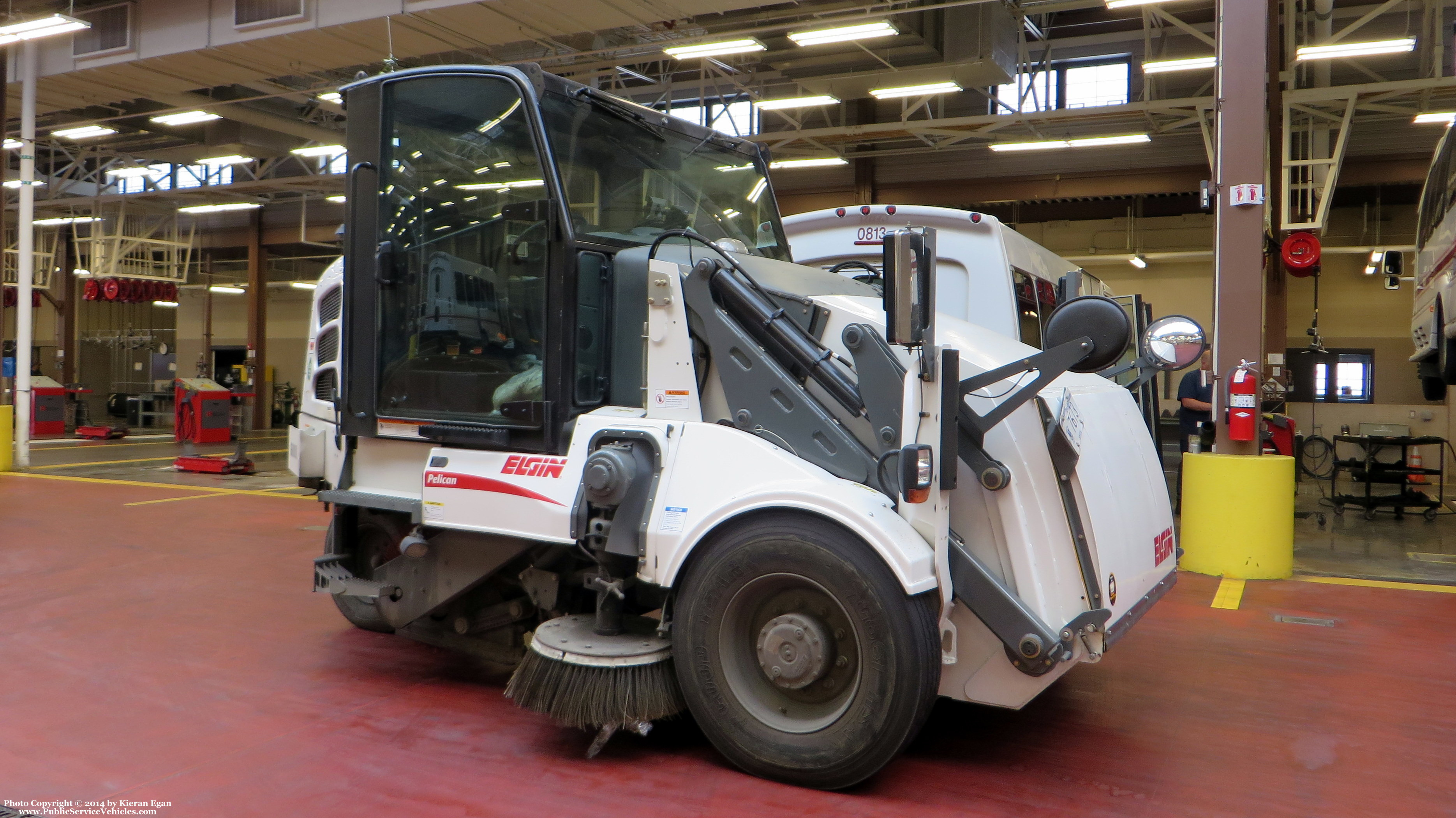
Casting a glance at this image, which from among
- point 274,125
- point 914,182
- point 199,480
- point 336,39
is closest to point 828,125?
point 914,182

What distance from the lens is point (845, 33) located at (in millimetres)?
10461

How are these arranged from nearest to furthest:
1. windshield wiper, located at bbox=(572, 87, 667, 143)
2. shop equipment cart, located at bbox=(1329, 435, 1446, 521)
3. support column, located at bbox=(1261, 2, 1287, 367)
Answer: windshield wiper, located at bbox=(572, 87, 667, 143), shop equipment cart, located at bbox=(1329, 435, 1446, 521), support column, located at bbox=(1261, 2, 1287, 367)

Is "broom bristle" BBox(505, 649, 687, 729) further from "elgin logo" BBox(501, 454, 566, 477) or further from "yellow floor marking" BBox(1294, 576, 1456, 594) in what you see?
"yellow floor marking" BBox(1294, 576, 1456, 594)

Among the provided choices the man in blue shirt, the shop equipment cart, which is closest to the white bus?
the shop equipment cart

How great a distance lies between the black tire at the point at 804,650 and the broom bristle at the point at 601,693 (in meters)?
0.11

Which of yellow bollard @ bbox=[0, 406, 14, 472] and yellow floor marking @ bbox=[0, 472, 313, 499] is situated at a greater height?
yellow bollard @ bbox=[0, 406, 14, 472]

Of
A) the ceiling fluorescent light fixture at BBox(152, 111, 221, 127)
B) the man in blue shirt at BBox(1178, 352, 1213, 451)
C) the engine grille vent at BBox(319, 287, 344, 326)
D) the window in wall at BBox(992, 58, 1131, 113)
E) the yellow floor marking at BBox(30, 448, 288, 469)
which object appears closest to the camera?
the engine grille vent at BBox(319, 287, 344, 326)

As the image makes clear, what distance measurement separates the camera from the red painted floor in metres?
2.99

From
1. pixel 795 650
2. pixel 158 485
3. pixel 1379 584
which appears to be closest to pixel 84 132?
pixel 158 485

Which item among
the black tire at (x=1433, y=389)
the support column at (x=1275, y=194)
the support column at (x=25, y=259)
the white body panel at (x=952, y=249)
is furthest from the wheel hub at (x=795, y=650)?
the support column at (x=25, y=259)

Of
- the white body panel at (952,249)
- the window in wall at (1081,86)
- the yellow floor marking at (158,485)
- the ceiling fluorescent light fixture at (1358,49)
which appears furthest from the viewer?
the window in wall at (1081,86)

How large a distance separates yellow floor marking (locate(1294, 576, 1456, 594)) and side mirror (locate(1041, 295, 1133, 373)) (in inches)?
178

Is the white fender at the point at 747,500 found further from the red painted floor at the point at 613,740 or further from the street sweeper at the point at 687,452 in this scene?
the red painted floor at the point at 613,740

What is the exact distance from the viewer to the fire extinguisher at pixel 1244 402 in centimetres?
645
